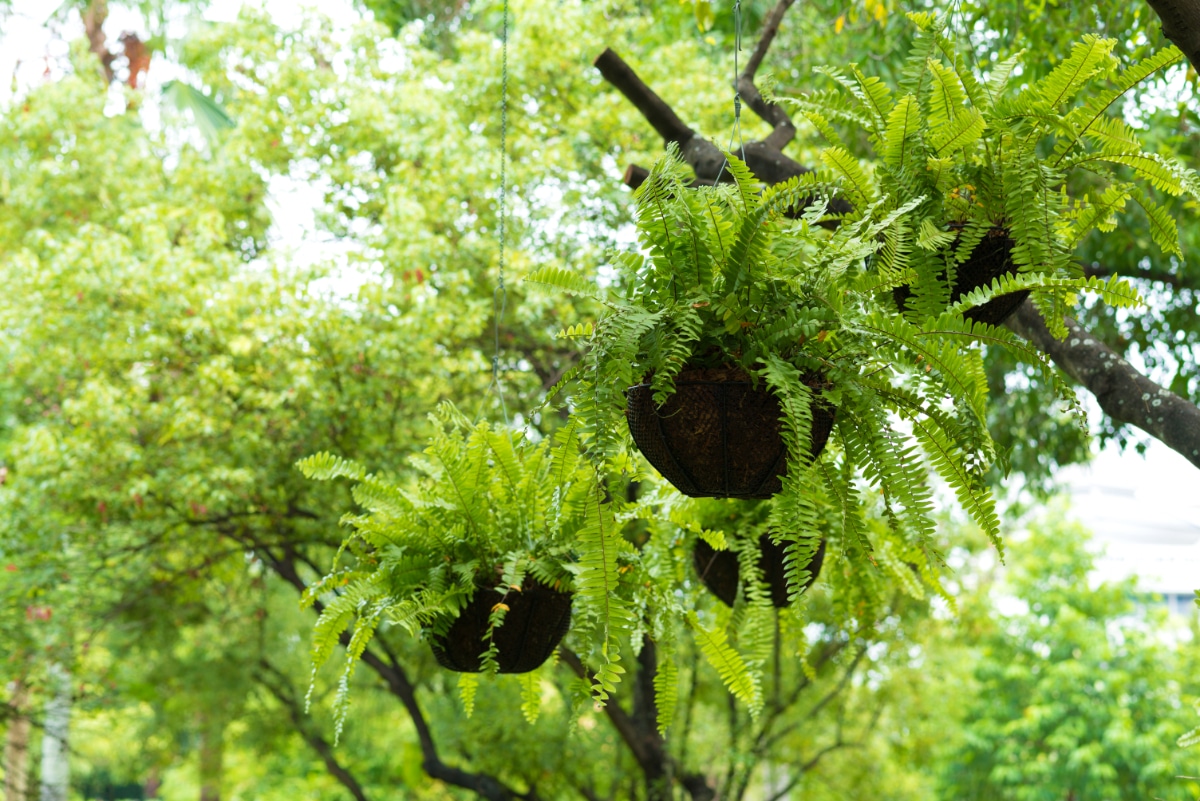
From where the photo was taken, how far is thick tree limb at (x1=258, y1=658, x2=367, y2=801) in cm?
683

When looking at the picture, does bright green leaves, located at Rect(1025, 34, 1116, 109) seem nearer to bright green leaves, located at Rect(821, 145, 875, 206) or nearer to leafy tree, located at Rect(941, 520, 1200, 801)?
bright green leaves, located at Rect(821, 145, 875, 206)

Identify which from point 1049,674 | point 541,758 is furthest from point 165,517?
point 1049,674

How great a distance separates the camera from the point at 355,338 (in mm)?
4863

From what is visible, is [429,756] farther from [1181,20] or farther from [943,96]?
[1181,20]

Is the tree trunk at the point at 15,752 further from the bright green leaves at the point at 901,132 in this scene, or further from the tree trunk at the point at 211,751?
the bright green leaves at the point at 901,132

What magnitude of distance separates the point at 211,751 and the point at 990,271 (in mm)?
7983

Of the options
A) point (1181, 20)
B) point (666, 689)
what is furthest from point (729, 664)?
point (1181, 20)

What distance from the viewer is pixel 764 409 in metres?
1.41

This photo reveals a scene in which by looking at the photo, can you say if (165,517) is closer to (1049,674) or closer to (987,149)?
(987,149)

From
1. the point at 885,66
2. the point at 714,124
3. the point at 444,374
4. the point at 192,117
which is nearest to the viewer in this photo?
the point at 885,66

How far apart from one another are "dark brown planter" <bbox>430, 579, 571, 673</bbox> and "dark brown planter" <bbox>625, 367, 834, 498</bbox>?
0.56m

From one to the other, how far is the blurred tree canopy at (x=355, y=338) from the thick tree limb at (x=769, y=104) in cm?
69

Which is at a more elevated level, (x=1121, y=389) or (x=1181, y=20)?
(x=1181, y=20)

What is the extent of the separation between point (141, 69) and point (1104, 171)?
31.6ft
